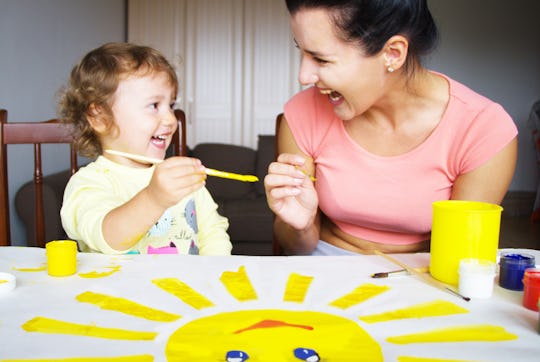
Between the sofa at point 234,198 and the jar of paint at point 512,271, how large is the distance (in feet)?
6.44

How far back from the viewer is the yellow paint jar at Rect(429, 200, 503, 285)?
0.84m

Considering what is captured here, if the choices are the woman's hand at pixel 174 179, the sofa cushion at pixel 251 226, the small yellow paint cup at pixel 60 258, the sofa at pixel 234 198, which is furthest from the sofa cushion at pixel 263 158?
the small yellow paint cup at pixel 60 258

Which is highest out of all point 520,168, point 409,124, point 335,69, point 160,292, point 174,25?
point 174,25

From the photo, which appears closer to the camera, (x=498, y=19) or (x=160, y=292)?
(x=160, y=292)

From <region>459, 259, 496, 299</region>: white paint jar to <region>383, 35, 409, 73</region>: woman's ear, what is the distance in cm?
51

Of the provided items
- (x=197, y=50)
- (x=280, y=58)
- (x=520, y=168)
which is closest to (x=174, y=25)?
(x=197, y=50)

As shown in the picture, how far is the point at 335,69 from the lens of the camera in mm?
1108

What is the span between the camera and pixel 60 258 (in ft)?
2.88

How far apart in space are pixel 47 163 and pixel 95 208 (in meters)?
2.02

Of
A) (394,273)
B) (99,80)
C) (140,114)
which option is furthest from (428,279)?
(99,80)

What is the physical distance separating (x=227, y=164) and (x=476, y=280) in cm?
310

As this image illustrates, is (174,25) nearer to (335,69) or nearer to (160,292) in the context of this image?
(335,69)

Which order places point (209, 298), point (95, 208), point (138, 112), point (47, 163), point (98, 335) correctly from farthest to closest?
1. point (47, 163)
2. point (138, 112)
3. point (95, 208)
4. point (209, 298)
5. point (98, 335)

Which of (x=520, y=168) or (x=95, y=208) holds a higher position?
(x=95, y=208)
